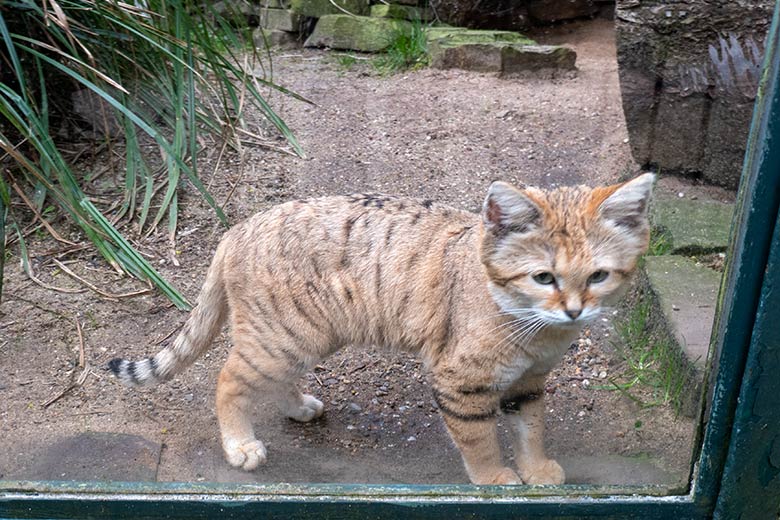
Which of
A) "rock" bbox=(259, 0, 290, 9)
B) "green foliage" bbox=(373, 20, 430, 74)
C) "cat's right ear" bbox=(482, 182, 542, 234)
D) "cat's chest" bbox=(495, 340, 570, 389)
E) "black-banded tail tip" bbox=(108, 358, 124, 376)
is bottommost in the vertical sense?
"black-banded tail tip" bbox=(108, 358, 124, 376)

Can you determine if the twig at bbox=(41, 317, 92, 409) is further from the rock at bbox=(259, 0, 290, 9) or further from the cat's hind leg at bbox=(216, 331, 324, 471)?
the rock at bbox=(259, 0, 290, 9)

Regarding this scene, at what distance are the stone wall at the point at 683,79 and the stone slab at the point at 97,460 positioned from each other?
1719 mm

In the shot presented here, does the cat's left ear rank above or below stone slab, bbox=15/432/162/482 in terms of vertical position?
above

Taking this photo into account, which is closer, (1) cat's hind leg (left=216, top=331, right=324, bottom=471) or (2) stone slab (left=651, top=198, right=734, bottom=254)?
(2) stone slab (left=651, top=198, right=734, bottom=254)

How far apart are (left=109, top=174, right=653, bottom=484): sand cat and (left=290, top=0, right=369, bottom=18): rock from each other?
3599 millimetres

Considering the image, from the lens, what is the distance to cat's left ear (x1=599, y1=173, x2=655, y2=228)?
212 cm

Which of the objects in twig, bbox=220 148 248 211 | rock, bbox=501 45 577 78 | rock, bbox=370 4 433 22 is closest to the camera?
twig, bbox=220 148 248 211

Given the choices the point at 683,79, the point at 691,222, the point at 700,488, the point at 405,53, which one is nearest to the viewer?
the point at 700,488

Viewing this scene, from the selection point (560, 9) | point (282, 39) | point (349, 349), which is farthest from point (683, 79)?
point (282, 39)

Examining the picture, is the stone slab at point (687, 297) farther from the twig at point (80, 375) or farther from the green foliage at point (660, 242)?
the twig at point (80, 375)

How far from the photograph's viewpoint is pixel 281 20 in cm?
582

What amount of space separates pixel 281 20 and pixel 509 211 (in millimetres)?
4087

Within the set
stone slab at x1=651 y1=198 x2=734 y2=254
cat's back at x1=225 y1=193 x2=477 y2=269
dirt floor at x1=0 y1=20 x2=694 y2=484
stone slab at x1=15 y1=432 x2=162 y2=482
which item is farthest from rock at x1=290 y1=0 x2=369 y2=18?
stone slab at x1=15 y1=432 x2=162 y2=482

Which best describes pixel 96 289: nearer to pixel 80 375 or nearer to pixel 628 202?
pixel 80 375
